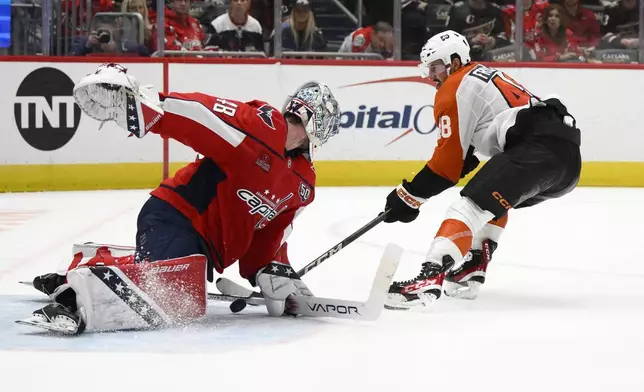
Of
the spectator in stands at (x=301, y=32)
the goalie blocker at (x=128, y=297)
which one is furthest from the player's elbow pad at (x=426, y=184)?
the spectator in stands at (x=301, y=32)

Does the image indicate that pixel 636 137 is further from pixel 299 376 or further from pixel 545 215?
pixel 299 376

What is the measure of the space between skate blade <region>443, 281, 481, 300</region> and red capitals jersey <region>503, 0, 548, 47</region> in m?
4.70

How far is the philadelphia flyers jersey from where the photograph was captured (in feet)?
12.9

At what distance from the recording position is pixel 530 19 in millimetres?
8422

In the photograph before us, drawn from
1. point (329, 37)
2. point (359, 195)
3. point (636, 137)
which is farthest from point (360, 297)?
point (636, 137)

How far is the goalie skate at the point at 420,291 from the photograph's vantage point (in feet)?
11.9

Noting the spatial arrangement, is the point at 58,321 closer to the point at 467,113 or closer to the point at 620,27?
the point at 467,113

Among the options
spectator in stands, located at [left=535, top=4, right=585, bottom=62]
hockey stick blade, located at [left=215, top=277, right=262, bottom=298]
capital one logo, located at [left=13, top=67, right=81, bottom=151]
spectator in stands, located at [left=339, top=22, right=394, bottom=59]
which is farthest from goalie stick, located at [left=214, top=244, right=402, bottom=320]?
spectator in stands, located at [left=535, top=4, right=585, bottom=62]

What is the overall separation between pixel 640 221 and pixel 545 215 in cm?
58

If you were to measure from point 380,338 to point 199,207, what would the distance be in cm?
69

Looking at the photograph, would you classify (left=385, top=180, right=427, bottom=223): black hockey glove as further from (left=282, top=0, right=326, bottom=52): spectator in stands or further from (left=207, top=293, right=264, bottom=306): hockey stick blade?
(left=282, top=0, right=326, bottom=52): spectator in stands

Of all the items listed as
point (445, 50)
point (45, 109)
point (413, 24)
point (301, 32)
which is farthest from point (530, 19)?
point (445, 50)

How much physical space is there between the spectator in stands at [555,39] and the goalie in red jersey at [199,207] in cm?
548

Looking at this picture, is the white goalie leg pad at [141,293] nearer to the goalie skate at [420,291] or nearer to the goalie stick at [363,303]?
the goalie stick at [363,303]
